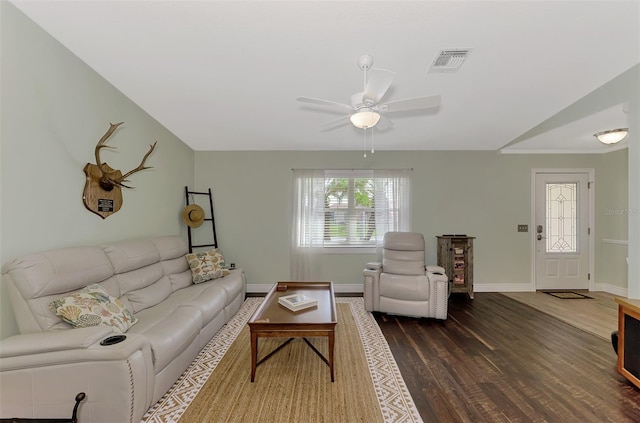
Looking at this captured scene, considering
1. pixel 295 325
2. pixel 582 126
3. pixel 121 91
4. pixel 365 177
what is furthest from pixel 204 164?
pixel 582 126

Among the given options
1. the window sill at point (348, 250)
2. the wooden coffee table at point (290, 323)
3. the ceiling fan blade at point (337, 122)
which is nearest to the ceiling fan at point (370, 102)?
the ceiling fan blade at point (337, 122)

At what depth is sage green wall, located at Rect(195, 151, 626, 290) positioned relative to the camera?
14.8ft

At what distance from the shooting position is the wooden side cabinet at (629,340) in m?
1.97

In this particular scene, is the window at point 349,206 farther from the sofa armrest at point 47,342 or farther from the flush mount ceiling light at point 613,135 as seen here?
the sofa armrest at point 47,342

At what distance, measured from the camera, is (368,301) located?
11.4 ft

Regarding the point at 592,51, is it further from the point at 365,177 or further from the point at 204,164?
the point at 204,164

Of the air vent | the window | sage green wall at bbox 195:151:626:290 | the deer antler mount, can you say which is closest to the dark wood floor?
sage green wall at bbox 195:151:626:290

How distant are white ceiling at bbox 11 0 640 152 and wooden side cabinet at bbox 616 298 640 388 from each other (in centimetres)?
207

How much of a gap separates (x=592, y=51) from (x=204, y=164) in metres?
4.97

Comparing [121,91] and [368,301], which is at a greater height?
[121,91]

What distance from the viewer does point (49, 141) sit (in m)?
1.92

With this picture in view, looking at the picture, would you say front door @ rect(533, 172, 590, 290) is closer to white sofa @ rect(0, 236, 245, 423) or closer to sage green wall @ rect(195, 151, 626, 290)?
sage green wall @ rect(195, 151, 626, 290)

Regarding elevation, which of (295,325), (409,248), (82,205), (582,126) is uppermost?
(582,126)

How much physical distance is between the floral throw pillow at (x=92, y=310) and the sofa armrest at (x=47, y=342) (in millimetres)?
150
